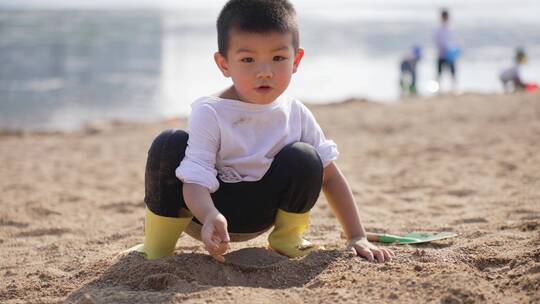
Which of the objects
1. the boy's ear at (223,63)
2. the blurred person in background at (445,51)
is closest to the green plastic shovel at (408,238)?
the boy's ear at (223,63)

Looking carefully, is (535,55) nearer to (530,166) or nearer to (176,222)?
(530,166)

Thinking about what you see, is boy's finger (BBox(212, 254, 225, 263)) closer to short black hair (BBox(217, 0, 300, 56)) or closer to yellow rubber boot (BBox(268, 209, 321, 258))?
yellow rubber boot (BBox(268, 209, 321, 258))

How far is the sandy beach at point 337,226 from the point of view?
7.27ft

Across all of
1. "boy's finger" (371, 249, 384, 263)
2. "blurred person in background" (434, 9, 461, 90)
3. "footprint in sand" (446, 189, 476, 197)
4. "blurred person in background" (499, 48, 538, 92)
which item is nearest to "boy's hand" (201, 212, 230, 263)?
"boy's finger" (371, 249, 384, 263)

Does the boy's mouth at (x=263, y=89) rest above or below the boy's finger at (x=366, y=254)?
above

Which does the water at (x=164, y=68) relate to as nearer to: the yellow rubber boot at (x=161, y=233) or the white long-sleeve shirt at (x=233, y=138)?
the yellow rubber boot at (x=161, y=233)

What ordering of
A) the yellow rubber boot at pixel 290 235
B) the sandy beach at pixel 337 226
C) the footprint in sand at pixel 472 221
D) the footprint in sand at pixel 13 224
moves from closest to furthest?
the sandy beach at pixel 337 226
the yellow rubber boot at pixel 290 235
the footprint in sand at pixel 472 221
the footprint in sand at pixel 13 224

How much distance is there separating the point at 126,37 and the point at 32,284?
19.1 metres

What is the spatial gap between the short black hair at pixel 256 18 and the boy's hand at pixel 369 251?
2.63ft

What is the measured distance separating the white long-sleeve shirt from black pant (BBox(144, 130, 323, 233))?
0.05 metres

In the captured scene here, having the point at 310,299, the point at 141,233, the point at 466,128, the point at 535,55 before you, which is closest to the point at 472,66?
the point at 535,55

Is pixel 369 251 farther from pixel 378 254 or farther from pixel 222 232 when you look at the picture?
pixel 222 232

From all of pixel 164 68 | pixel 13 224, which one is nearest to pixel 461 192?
pixel 13 224

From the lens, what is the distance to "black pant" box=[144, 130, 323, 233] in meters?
2.51
